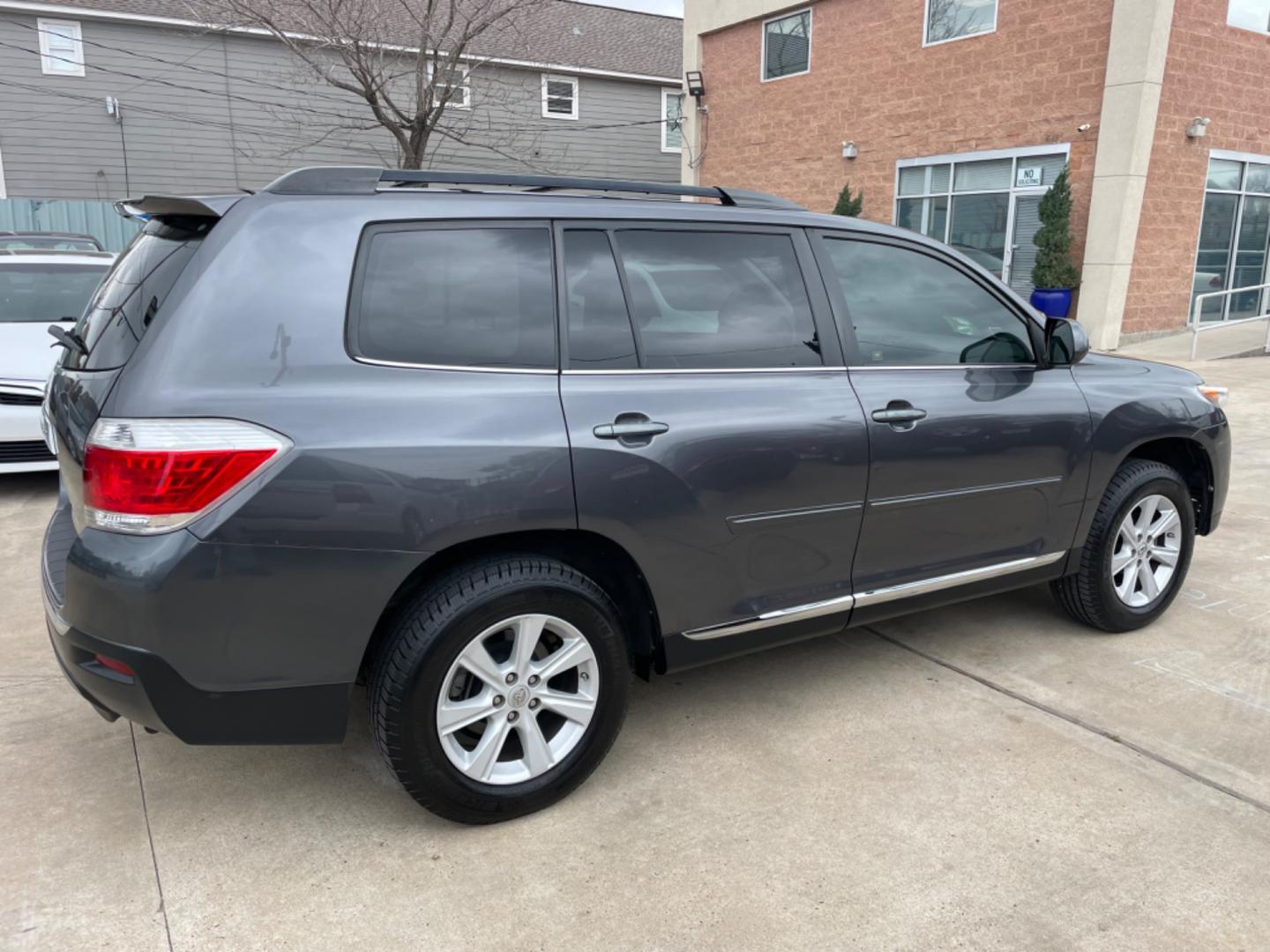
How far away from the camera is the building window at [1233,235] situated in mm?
13961

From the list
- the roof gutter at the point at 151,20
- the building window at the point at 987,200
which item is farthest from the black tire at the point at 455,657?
the roof gutter at the point at 151,20

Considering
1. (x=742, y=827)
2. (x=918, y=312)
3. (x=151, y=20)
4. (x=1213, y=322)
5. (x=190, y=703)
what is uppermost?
(x=151, y=20)

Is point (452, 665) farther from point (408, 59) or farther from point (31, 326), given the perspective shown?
point (408, 59)

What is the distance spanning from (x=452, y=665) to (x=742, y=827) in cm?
97

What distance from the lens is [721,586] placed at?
2898 mm

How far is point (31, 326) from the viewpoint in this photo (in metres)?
6.62

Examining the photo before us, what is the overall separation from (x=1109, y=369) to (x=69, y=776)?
13.5 ft

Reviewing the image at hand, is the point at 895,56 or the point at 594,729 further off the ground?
the point at 895,56

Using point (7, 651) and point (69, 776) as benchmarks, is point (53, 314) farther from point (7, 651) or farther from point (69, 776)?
point (69, 776)

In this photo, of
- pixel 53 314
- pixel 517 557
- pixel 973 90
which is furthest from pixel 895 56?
pixel 517 557

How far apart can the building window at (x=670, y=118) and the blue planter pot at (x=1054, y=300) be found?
514 inches

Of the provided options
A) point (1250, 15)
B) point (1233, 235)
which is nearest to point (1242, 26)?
point (1250, 15)

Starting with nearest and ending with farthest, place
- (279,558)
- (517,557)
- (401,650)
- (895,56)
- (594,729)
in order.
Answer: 1. (279,558)
2. (401,650)
3. (517,557)
4. (594,729)
5. (895,56)

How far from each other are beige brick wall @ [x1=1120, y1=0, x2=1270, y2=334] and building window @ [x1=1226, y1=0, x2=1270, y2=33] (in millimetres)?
127
